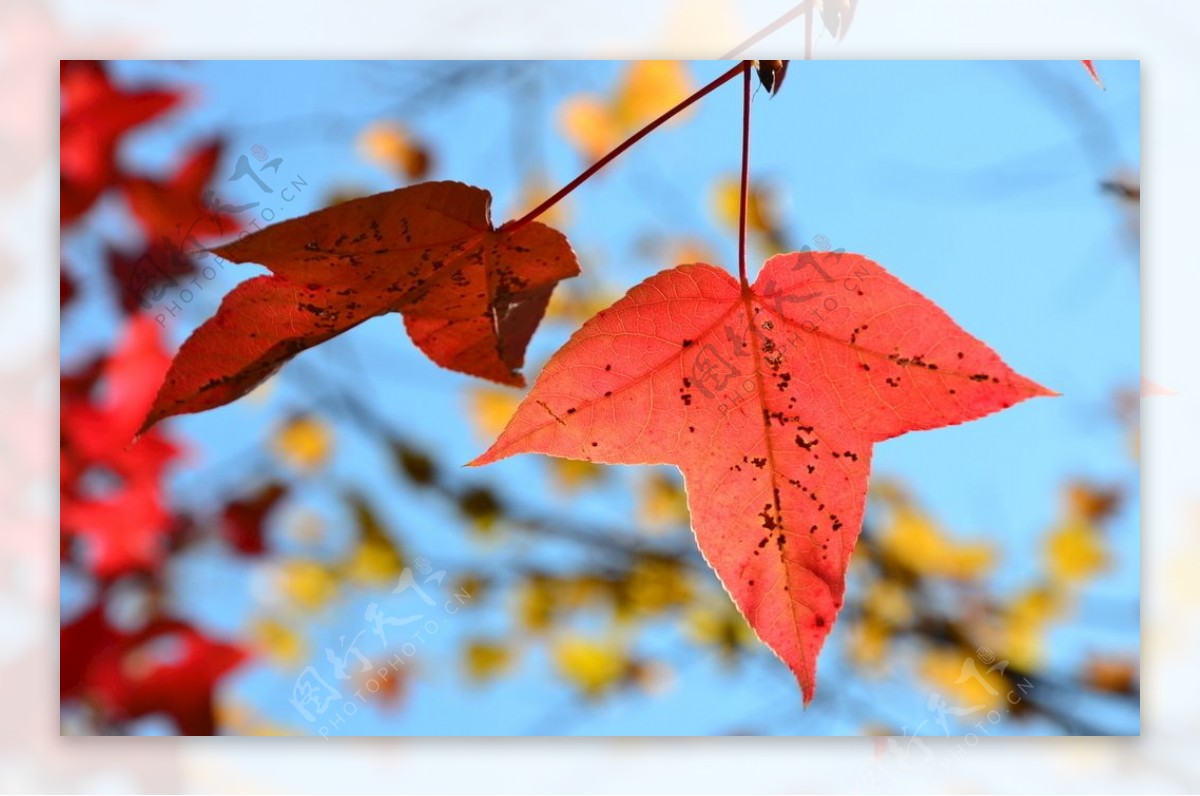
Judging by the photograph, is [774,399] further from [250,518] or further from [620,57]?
[250,518]

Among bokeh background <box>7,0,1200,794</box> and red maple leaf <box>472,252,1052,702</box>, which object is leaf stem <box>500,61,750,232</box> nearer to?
red maple leaf <box>472,252,1052,702</box>

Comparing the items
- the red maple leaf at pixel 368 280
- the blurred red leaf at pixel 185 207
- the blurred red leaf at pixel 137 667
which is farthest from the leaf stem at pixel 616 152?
the blurred red leaf at pixel 137 667

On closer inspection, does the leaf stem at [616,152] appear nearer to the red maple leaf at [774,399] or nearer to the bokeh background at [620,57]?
the red maple leaf at [774,399]

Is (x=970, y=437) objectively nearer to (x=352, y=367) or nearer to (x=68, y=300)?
(x=352, y=367)

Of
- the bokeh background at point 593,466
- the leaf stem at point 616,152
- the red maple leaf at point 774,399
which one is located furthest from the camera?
the bokeh background at point 593,466

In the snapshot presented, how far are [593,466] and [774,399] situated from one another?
0.25m

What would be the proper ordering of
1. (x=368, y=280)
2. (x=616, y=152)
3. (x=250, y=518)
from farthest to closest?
(x=250, y=518)
(x=368, y=280)
(x=616, y=152)

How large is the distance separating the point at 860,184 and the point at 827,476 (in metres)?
0.33

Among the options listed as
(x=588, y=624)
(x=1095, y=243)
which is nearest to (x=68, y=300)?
(x=588, y=624)

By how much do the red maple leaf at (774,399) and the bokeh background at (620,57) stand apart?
11.9 inches

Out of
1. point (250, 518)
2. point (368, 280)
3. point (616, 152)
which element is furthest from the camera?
point (250, 518)

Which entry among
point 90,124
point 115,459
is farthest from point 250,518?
point 90,124

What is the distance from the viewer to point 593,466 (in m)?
1.02

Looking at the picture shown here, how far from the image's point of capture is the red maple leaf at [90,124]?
103cm
